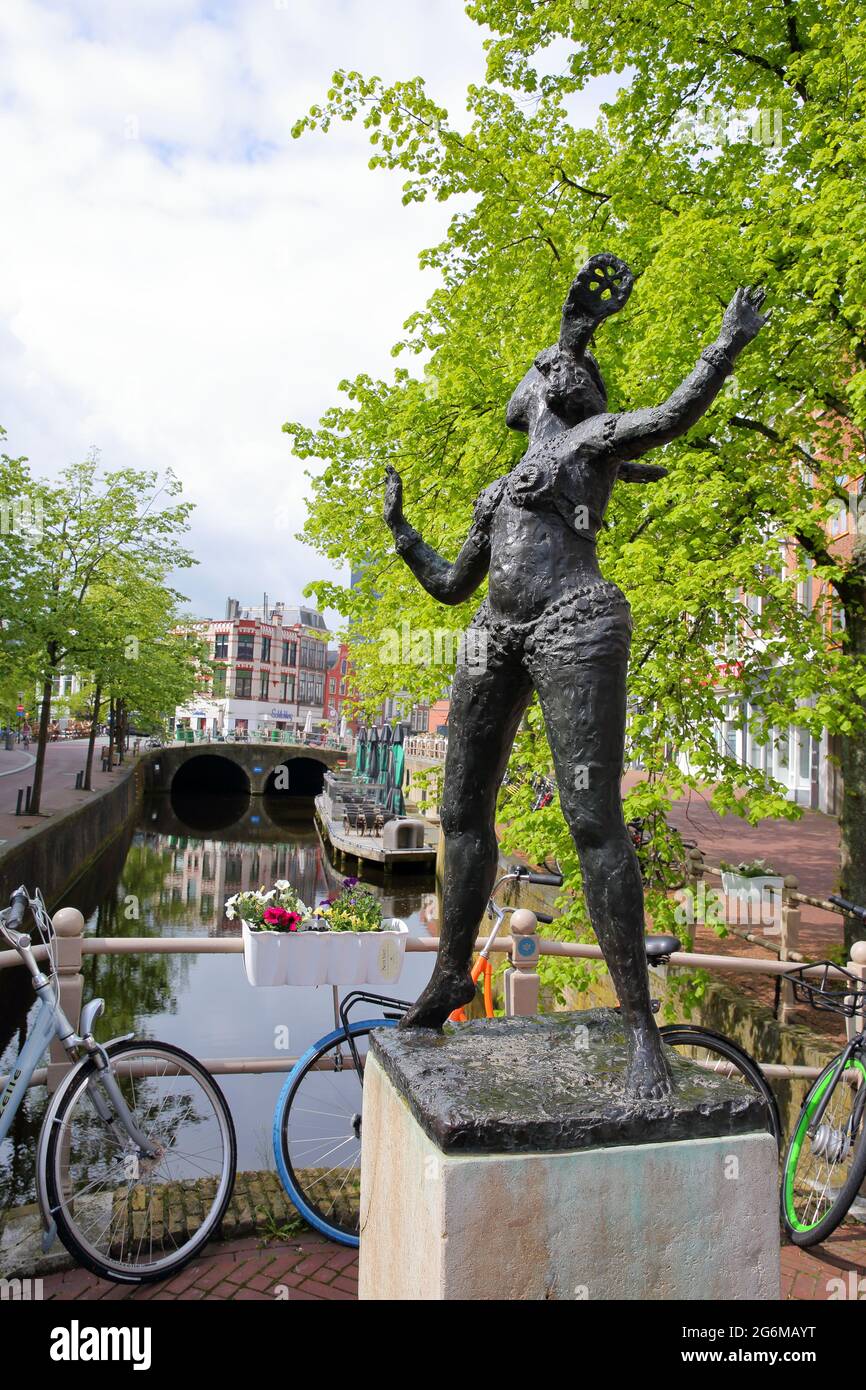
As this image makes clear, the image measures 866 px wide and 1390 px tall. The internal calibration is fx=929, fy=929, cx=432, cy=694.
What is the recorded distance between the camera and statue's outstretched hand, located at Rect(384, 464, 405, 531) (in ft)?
11.0

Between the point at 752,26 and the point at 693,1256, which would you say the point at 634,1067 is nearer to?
the point at 693,1256

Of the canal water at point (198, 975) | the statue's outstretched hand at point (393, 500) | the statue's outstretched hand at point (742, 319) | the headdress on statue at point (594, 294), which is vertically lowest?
the canal water at point (198, 975)

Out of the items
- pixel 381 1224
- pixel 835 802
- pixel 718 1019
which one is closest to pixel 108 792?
pixel 835 802

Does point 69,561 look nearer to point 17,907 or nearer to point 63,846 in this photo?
point 63,846

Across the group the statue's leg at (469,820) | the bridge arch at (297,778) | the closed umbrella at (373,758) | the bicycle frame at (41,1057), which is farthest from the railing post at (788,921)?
the bridge arch at (297,778)

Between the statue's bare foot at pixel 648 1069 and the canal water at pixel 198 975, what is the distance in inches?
88.6

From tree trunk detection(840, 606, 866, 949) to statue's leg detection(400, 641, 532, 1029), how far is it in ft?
18.3

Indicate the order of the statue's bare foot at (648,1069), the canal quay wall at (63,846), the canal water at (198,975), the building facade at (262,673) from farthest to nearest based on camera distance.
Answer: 1. the building facade at (262,673)
2. the canal quay wall at (63,846)
3. the canal water at (198,975)
4. the statue's bare foot at (648,1069)

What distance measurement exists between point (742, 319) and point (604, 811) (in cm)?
147

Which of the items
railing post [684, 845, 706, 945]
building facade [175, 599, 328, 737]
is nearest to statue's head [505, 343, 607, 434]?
railing post [684, 845, 706, 945]

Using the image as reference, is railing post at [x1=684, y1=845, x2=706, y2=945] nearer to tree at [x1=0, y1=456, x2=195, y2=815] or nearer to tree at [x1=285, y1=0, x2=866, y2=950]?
tree at [x1=285, y1=0, x2=866, y2=950]

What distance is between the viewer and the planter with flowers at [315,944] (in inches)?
152

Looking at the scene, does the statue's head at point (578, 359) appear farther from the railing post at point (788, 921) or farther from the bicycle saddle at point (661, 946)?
the railing post at point (788, 921)
